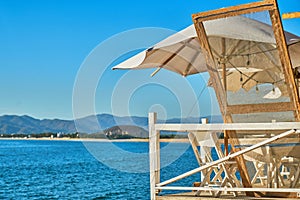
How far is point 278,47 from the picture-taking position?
195 inches

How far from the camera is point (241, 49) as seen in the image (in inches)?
212

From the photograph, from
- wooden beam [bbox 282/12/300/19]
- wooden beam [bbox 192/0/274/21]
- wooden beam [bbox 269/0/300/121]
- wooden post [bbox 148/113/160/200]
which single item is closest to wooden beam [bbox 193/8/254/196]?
wooden beam [bbox 192/0/274/21]

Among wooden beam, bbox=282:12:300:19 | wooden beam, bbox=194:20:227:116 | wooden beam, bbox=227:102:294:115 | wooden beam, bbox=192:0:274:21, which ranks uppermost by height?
wooden beam, bbox=282:12:300:19

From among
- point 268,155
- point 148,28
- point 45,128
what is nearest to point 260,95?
point 268,155

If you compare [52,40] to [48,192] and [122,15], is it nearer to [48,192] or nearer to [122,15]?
[122,15]

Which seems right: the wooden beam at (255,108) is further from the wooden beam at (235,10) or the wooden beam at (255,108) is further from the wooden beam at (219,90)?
the wooden beam at (235,10)

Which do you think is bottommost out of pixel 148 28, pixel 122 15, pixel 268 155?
pixel 268 155

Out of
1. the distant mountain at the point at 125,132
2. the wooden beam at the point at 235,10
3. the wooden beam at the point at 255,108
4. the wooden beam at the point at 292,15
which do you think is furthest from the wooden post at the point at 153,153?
the wooden beam at the point at 292,15

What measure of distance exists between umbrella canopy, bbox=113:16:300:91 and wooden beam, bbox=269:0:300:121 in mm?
61

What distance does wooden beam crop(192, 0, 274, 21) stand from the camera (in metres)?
4.80

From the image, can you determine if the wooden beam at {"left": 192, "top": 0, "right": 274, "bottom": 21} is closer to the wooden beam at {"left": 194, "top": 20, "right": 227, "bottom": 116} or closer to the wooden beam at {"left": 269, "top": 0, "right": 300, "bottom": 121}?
the wooden beam at {"left": 269, "top": 0, "right": 300, "bottom": 121}

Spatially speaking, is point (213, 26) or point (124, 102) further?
point (124, 102)

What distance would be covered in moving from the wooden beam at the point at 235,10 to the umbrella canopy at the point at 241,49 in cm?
5

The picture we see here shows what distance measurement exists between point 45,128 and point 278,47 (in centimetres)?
9299
